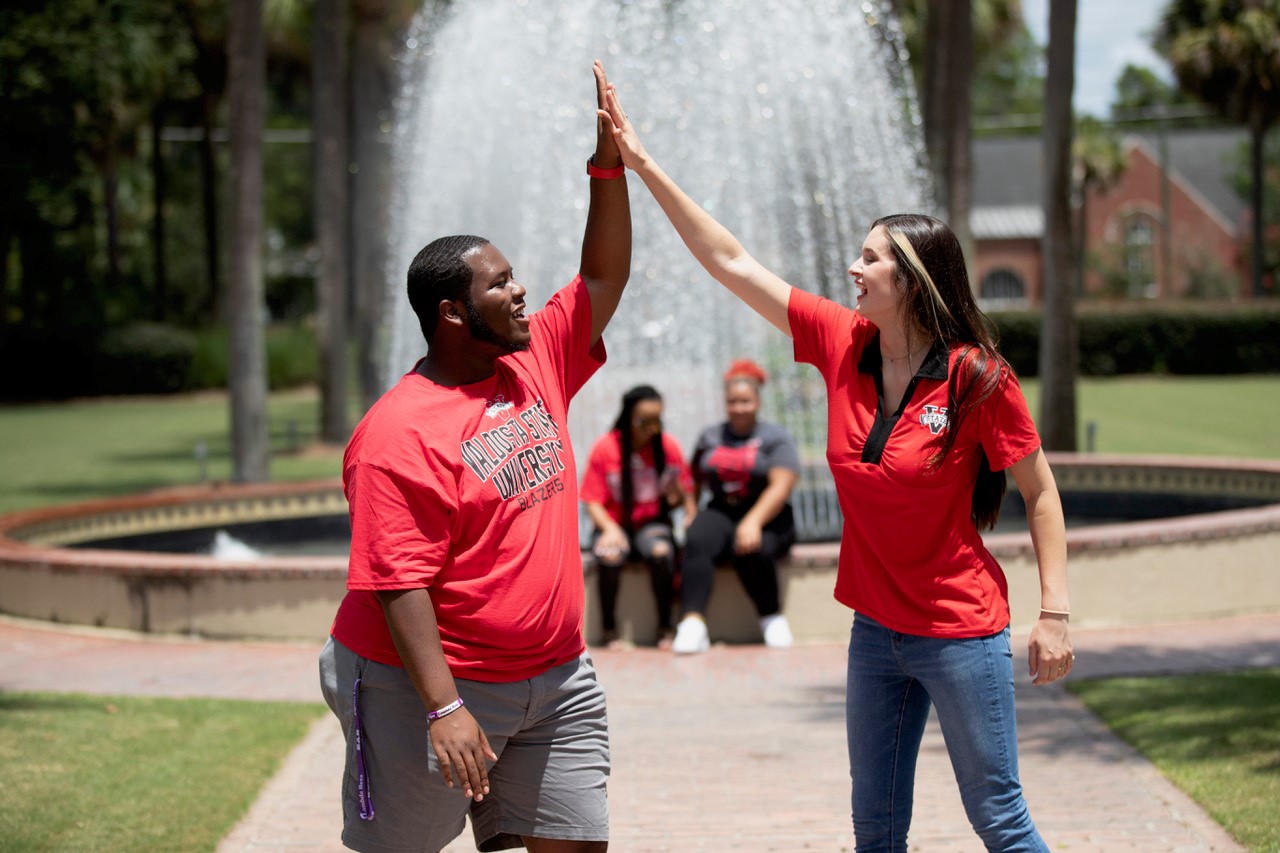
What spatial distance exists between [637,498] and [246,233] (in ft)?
26.0

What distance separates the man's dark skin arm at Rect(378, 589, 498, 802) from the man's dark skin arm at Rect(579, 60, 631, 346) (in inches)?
34.1

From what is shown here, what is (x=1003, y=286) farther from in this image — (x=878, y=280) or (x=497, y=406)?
(x=497, y=406)

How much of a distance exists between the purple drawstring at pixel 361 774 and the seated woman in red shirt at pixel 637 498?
460 centimetres

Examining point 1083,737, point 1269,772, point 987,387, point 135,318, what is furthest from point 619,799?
point 135,318

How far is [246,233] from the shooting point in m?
14.3

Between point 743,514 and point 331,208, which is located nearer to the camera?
point 743,514

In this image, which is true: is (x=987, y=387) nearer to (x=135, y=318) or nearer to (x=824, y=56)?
(x=824, y=56)

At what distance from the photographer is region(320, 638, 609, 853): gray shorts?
2988 millimetres

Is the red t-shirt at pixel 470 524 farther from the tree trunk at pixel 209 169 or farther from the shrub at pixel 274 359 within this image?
the shrub at pixel 274 359

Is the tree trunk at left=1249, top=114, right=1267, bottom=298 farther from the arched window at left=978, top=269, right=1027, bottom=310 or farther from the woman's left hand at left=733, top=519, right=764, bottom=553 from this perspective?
the woman's left hand at left=733, top=519, right=764, bottom=553

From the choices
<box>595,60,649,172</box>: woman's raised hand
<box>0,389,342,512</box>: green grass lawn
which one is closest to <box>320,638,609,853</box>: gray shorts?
<box>595,60,649,172</box>: woman's raised hand

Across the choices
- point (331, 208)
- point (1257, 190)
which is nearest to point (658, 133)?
point (331, 208)

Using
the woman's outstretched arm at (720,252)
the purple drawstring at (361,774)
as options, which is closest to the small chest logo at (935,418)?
the woman's outstretched arm at (720,252)

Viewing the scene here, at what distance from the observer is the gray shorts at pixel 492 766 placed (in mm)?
2988
